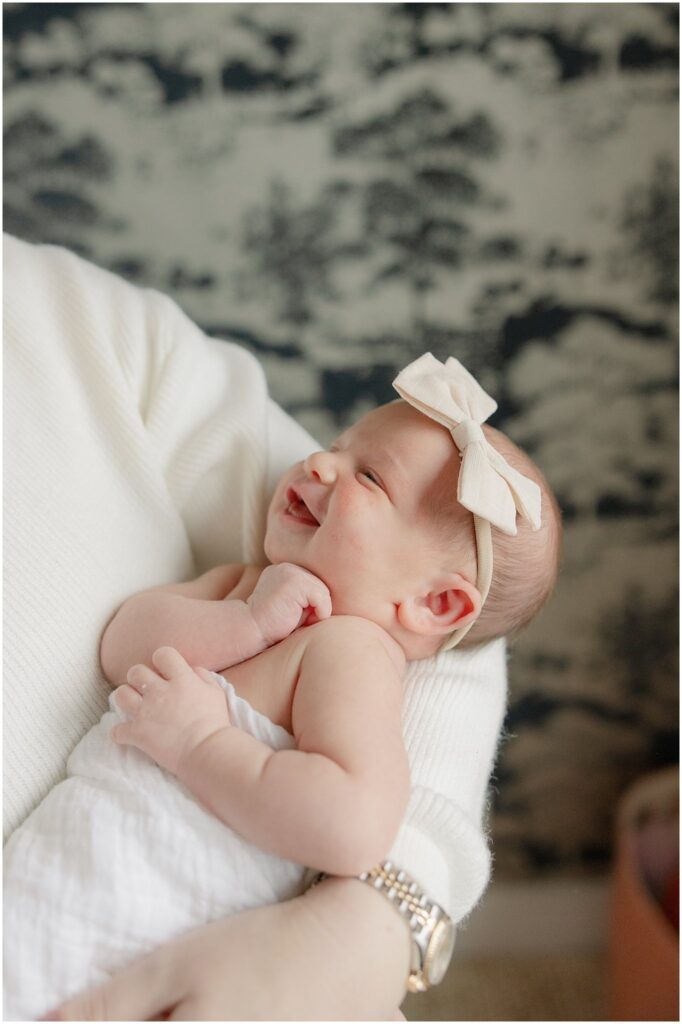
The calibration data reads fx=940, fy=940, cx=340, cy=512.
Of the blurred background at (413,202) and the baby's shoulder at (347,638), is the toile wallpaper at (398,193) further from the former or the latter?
the baby's shoulder at (347,638)

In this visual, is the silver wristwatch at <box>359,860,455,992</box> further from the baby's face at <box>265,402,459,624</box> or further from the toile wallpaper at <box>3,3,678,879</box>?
the toile wallpaper at <box>3,3,678,879</box>

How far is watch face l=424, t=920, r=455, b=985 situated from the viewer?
0.80m

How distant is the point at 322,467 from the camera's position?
0.99 meters

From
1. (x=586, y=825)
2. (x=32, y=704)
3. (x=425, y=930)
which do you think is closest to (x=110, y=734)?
(x=32, y=704)

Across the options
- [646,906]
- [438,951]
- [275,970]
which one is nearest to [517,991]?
[646,906]

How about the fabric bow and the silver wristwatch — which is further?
the fabric bow

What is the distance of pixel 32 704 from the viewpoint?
0.89 metres

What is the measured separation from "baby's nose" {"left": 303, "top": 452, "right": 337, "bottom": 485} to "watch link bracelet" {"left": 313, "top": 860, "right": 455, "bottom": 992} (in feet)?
1.27

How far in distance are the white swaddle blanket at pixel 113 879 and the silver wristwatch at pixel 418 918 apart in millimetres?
77

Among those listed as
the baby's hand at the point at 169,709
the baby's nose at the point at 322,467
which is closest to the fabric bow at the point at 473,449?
the baby's nose at the point at 322,467

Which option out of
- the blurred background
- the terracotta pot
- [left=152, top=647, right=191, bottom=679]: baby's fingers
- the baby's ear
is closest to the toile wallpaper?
the blurred background

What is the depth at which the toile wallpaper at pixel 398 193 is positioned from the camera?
5.23 ft

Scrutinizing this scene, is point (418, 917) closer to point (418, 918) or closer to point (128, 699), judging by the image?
point (418, 918)

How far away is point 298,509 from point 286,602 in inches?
5.7
